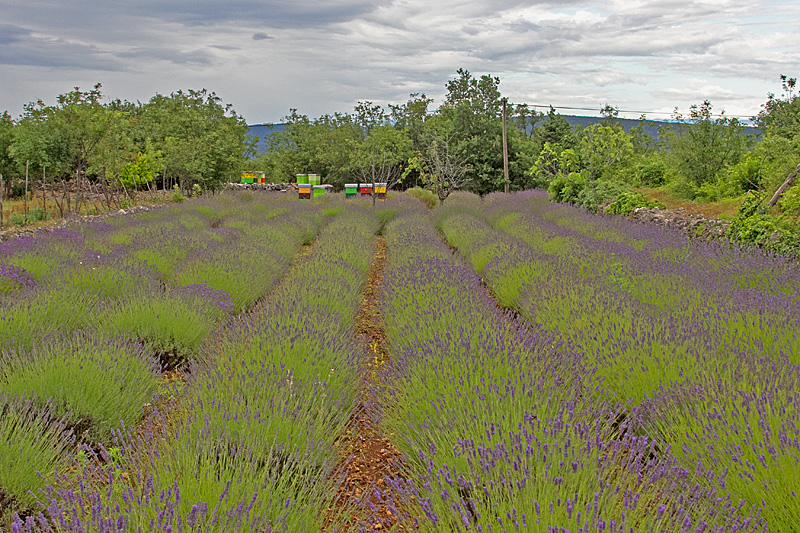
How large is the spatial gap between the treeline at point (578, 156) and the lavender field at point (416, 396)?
393 cm

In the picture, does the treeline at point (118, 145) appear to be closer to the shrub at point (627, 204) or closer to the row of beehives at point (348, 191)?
the row of beehives at point (348, 191)

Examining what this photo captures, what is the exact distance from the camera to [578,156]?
17750 millimetres

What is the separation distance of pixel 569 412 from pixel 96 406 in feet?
8.96

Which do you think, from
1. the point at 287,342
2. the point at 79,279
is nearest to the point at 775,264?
the point at 287,342

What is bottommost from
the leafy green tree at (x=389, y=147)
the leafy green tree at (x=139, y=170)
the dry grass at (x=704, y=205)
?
the dry grass at (x=704, y=205)

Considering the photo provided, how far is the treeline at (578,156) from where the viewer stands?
11.4m

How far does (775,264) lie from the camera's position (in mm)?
5375

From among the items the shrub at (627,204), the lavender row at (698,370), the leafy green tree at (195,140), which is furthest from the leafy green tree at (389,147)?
the lavender row at (698,370)

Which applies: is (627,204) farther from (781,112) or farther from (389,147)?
(389,147)

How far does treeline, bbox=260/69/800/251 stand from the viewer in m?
11.4

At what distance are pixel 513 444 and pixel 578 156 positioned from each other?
55.6ft

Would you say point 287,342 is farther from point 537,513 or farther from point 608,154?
point 608,154

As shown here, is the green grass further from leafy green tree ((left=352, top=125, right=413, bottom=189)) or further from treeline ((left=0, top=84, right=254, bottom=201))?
leafy green tree ((left=352, top=125, right=413, bottom=189))

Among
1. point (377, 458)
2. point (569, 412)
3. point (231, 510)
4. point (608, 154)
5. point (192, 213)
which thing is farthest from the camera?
point (608, 154)
